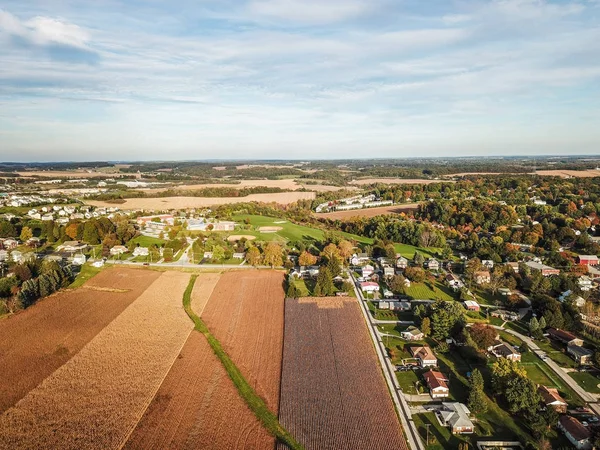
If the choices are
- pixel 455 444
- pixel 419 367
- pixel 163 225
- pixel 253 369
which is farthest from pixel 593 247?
pixel 163 225

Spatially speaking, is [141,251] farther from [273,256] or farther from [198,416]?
[198,416]

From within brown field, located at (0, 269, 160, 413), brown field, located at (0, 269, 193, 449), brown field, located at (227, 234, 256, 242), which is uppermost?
brown field, located at (227, 234, 256, 242)

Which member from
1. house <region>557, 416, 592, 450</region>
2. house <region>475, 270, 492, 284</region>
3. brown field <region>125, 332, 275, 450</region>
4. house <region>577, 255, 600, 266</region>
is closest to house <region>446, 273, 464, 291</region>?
house <region>475, 270, 492, 284</region>

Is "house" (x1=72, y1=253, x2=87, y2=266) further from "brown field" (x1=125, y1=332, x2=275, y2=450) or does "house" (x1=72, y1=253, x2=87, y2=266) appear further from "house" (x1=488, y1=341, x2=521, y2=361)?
"house" (x1=488, y1=341, x2=521, y2=361)

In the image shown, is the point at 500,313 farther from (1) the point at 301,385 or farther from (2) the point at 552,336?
(1) the point at 301,385

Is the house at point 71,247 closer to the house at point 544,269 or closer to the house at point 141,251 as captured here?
the house at point 141,251

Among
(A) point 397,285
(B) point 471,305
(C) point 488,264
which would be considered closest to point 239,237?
(A) point 397,285
